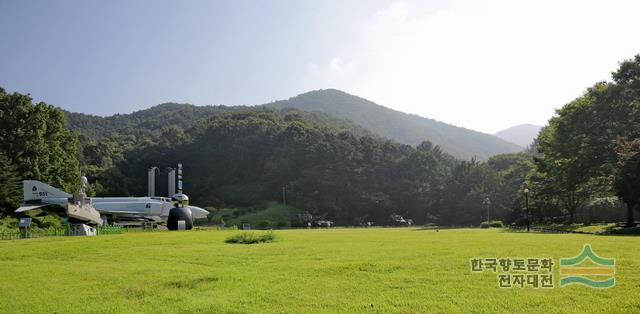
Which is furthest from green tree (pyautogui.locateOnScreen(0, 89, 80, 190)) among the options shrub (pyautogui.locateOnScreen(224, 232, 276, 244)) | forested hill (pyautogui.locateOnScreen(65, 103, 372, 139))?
forested hill (pyautogui.locateOnScreen(65, 103, 372, 139))

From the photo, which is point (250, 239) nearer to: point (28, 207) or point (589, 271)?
point (589, 271)

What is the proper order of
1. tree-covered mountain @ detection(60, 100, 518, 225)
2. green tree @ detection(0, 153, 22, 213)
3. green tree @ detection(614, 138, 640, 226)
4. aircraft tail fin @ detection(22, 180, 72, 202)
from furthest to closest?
tree-covered mountain @ detection(60, 100, 518, 225) < green tree @ detection(0, 153, 22, 213) < aircraft tail fin @ detection(22, 180, 72, 202) < green tree @ detection(614, 138, 640, 226)

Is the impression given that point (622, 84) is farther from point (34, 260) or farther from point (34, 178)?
point (34, 178)

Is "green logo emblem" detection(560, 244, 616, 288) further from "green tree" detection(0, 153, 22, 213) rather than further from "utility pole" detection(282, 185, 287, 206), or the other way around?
"utility pole" detection(282, 185, 287, 206)

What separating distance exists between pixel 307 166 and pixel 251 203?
39.5ft

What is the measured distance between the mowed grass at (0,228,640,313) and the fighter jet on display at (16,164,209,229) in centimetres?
2119

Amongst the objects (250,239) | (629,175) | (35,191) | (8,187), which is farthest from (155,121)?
(629,175)

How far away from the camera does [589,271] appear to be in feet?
31.2

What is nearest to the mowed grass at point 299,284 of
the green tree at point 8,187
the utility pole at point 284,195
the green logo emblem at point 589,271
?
the green logo emblem at point 589,271

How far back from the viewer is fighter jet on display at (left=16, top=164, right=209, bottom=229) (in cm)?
3529

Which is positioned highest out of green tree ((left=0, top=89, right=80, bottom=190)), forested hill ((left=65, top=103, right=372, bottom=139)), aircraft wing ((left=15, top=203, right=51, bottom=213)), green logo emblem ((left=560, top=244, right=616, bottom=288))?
forested hill ((left=65, top=103, right=372, bottom=139))

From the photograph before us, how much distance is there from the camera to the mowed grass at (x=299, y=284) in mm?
7625

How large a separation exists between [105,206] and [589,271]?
4777 cm

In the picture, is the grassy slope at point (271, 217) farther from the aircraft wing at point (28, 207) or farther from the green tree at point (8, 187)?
the aircraft wing at point (28, 207)
